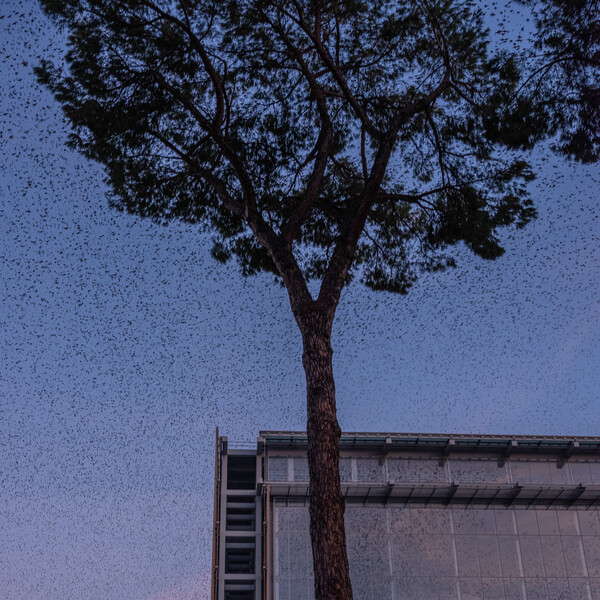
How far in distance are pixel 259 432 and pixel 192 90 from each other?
17.9 meters

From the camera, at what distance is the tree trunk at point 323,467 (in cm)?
780

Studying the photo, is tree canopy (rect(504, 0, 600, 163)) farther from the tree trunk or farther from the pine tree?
the tree trunk

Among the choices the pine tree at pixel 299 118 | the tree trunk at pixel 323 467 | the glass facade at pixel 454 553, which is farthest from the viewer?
the glass facade at pixel 454 553

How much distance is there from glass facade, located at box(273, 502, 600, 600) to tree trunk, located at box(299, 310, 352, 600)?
57.3 ft

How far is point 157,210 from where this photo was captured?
535 inches

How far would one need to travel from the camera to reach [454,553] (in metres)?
25.9

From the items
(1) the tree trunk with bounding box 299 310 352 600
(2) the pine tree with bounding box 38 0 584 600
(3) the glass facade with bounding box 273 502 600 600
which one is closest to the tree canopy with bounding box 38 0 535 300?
(2) the pine tree with bounding box 38 0 584 600

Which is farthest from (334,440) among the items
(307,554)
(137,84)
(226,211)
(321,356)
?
(307,554)

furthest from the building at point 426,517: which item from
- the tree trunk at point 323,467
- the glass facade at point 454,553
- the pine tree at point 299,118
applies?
the tree trunk at point 323,467

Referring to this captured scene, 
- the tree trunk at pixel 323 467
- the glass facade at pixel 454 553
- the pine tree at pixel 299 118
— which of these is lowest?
the tree trunk at pixel 323 467

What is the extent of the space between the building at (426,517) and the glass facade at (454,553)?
4 cm

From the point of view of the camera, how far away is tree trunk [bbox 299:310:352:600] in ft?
25.6

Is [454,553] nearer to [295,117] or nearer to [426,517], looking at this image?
[426,517]

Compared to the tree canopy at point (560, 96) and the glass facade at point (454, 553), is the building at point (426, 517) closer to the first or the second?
the glass facade at point (454, 553)
